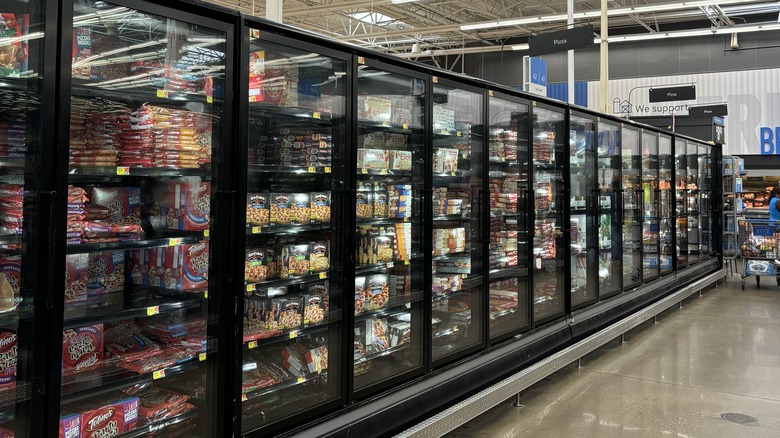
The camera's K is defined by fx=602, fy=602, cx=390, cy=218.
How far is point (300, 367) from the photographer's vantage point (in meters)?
3.38

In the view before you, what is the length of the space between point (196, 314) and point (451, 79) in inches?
89.8

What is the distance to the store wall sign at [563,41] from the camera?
6.04 m

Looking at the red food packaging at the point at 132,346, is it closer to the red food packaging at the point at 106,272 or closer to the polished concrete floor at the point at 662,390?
the red food packaging at the point at 106,272

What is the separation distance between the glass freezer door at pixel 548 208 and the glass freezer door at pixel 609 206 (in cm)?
114

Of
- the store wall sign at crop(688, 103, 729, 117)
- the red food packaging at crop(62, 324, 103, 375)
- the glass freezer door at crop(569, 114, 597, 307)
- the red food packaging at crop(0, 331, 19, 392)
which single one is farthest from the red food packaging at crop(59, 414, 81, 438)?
the store wall sign at crop(688, 103, 729, 117)

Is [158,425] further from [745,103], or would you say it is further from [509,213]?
[745,103]

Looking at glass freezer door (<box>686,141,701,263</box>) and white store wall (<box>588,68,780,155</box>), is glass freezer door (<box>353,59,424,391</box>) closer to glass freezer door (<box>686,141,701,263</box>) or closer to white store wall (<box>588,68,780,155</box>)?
glass freezer door (<box>686,141,701,263</box>)

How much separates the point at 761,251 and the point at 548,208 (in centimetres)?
639

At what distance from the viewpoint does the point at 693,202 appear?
10242 millimetres


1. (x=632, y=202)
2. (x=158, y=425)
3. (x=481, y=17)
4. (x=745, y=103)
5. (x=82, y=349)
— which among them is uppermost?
(x=481, y=17)

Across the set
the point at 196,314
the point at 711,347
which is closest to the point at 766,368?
the point at 711,347

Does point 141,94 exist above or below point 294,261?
above

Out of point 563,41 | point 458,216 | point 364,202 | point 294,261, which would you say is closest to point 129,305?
point 294,261

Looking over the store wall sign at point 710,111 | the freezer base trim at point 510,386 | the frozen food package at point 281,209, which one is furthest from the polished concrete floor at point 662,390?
the store wall sign at point 710,111
